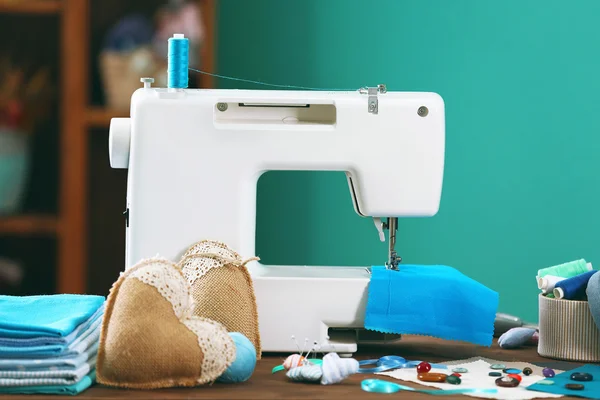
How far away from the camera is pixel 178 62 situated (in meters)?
1.95

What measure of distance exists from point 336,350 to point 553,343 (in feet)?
1.27

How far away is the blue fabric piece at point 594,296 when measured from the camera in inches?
68.4

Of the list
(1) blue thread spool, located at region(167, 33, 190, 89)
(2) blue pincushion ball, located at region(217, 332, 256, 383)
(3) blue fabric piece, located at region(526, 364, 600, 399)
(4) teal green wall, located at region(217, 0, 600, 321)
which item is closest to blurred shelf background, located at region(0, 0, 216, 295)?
(4) teal green wall, located at region(217, 0, 600, 321)

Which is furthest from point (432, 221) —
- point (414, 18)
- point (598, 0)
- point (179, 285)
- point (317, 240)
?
point (179, 285)

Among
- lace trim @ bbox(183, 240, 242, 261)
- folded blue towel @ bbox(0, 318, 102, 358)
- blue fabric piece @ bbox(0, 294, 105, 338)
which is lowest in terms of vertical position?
folded blue towel @ bbox(0, 318, 102, 358)

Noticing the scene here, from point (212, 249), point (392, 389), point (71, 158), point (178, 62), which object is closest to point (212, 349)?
point (392, 389)

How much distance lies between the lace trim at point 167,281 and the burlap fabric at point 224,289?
0.57 ft

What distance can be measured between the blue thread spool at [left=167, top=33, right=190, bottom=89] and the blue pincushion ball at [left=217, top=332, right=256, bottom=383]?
1.89 ft

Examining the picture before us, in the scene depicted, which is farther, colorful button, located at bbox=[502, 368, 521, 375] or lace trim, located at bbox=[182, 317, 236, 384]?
colorful button, located at bbox=[502, 368, 521, 375]

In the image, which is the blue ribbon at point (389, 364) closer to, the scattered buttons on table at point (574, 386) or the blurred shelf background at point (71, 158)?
the scattered buttons on table at point (574, 386)

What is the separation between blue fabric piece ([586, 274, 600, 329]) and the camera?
1.74 m

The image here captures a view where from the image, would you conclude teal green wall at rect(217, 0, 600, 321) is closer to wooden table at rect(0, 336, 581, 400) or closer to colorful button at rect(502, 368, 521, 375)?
wooden table at rect(0, 336, 581, 400)

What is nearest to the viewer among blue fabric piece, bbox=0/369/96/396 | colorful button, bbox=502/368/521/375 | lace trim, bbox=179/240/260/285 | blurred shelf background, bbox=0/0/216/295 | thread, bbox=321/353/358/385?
blue fabric piece, bbox=0/369/96/396

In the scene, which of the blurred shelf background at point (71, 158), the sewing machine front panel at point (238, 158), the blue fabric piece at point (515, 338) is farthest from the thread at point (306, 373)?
the blurred shelf background at point (71, 158)
